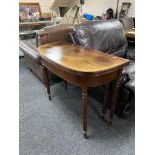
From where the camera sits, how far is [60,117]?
186 centimetres

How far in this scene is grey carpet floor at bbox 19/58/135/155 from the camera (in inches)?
57.5

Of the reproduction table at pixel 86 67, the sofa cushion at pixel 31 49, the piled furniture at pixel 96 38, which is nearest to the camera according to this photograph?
the reproduction table at pixel 86 67

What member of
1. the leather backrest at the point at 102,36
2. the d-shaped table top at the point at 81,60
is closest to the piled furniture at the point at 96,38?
the leather backrest at the point at 102,36

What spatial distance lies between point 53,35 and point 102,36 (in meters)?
0.64

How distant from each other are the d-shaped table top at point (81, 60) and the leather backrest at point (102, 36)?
184 mm

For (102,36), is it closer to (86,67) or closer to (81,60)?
(81,60)

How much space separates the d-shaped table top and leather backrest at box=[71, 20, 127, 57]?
184 mm

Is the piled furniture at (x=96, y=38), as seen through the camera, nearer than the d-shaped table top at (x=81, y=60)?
No

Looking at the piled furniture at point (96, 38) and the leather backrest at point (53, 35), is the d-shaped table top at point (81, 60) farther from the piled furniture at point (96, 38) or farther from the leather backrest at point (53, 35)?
the leather backrest at point (53, 35)

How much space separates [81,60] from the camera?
1.38 m

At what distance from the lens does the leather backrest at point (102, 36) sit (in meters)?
1.85
